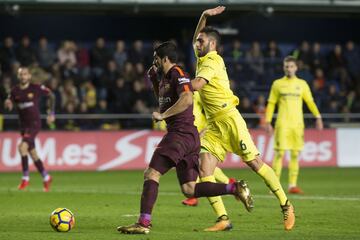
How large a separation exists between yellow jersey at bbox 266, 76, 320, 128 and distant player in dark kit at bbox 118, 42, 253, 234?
685 centimetres

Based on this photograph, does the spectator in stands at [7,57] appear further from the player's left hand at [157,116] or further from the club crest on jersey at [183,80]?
the player's left hand at [157,116]

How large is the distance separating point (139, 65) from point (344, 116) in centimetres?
617

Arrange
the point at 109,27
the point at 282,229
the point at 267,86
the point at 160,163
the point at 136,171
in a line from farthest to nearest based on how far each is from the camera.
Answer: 1. the point at 109,27
2. the point at 267,86
3. the point at 136,171
4. the point at 282,229
5. the point at 160,163

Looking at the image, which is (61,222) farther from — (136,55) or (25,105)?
(136,55)

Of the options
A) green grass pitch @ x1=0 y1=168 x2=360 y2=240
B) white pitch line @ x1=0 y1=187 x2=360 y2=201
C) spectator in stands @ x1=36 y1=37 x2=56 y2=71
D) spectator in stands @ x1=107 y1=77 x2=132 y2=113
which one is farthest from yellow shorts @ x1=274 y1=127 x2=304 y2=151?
Answer: spectator in stands @ x1=36 y1=37 x2=56 y2=71

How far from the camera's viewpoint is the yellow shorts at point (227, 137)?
11227 mm

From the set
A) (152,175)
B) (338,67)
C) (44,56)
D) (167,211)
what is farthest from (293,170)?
(338,67)

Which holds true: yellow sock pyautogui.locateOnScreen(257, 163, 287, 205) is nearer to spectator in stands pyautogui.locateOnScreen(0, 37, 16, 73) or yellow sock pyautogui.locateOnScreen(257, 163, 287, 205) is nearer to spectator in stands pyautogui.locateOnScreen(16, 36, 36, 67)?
spectator in stands pyautogui.locateOnScreen(16, 36, 36, 67)

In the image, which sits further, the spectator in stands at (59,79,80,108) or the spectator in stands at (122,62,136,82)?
the spectator in stands at (122,62,136,82)

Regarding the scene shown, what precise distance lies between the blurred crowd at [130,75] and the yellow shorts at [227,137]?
14.3 m

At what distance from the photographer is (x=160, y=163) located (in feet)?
33.5

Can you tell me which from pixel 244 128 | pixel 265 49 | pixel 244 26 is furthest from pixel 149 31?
pixel 244 128

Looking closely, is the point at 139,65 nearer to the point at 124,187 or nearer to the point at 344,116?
the point at 344,116

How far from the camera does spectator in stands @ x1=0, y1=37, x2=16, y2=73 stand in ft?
87.2
